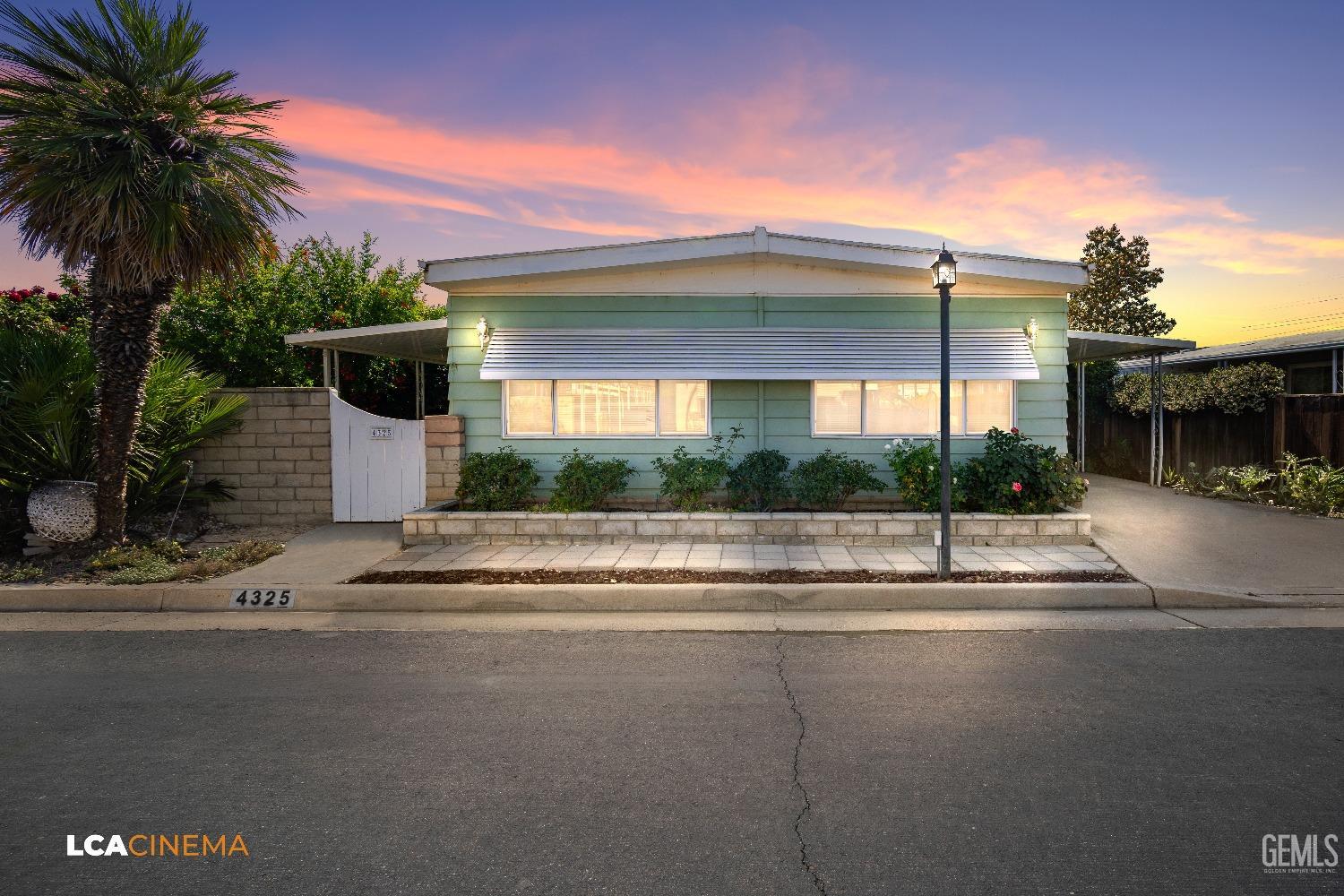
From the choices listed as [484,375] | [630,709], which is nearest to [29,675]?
[630,709]

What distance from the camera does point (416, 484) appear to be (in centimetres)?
1061

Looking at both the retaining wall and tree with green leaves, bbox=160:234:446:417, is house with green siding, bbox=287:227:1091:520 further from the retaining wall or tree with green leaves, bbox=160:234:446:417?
tree with green leaves, bbox=160:234:446:417

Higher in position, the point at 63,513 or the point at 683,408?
the point at 683,408

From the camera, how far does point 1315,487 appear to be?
35.7ft

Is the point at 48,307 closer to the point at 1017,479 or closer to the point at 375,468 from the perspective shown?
the point at 375,468

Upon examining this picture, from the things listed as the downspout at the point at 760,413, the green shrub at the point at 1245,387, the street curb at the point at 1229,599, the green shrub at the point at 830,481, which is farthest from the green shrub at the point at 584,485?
the green shrub at the point at 1245,387

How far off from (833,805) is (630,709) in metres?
1.46

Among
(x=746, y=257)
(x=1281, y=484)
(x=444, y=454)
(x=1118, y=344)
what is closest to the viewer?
(x=746, y=257)

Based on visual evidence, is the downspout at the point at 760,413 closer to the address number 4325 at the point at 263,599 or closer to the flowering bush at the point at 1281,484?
the address number 4325 at the point at 263,599

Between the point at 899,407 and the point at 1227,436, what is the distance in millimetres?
7066

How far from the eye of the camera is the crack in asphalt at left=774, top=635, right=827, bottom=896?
290 cm

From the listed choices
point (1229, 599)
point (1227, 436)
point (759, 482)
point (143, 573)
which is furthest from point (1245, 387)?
point (143, 573)

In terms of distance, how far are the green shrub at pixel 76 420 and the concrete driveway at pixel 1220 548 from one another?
1095 centimetres

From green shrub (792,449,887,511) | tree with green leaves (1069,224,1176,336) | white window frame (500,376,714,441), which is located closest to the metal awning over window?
white window frame (500,376,714,441)
